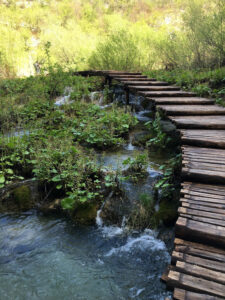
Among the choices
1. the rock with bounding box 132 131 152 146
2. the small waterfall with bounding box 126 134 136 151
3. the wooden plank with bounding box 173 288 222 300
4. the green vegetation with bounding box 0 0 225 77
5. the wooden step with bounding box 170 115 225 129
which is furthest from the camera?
the green vegetation with bounding box 0 0 225 77

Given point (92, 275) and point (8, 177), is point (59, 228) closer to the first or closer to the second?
point (92, 275)

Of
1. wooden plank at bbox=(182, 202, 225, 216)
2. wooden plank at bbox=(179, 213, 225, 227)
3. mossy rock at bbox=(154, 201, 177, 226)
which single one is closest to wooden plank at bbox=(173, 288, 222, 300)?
wooden plank at bbox=(179, 213, 225, 227)

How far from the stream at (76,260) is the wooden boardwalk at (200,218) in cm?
80

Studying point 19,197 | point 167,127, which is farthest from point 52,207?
point 167,127

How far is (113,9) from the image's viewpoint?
111ft

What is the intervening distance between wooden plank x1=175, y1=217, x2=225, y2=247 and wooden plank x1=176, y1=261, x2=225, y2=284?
242 millimetres

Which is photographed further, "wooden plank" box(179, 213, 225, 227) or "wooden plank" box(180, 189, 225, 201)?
"wooden plank" box(180, 189, 225, 201)

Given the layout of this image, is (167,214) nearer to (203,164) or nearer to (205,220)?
(203,164)

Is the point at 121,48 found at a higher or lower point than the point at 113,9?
lower

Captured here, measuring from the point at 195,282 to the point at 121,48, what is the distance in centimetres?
966

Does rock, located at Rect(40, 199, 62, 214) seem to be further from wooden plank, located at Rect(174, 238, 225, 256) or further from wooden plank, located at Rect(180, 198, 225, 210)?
wooden plank, located at Rect(174, 238, 225, 256)

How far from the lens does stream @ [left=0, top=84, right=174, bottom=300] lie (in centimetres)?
214

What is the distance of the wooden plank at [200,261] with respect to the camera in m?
1.38

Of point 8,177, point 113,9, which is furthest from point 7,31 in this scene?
point 113,9
